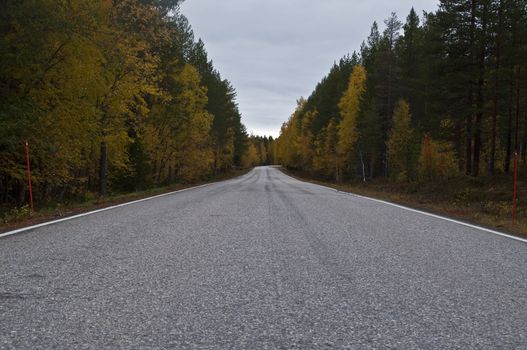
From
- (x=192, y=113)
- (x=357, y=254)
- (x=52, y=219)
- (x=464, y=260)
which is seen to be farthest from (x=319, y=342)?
(x=192, y=113)

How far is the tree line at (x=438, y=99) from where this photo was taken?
22.1 metres

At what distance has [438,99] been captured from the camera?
2573cm

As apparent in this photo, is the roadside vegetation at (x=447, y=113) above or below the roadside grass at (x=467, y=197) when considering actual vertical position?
above

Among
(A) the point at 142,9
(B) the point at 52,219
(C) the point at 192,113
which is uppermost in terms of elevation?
(A) the point at 142,9

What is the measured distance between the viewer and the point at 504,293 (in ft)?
12.5

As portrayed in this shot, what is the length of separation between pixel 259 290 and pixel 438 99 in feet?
83.5

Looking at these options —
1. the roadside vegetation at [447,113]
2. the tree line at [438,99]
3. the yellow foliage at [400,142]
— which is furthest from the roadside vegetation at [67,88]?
the yellow foliage at [400,142]

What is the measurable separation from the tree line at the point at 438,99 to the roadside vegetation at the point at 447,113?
74 mm

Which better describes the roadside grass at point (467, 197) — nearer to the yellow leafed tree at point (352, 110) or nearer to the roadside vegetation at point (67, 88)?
the roadside vegetation at point (67, 88)

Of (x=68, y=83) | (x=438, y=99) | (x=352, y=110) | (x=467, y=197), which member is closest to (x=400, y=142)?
(x=438, y=99)

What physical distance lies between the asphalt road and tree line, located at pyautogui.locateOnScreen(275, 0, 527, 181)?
1937 centimetres

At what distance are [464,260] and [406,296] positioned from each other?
1984 mm

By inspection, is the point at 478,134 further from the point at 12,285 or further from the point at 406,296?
the point at 12,285

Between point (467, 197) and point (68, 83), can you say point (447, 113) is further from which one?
point (68, 83)
